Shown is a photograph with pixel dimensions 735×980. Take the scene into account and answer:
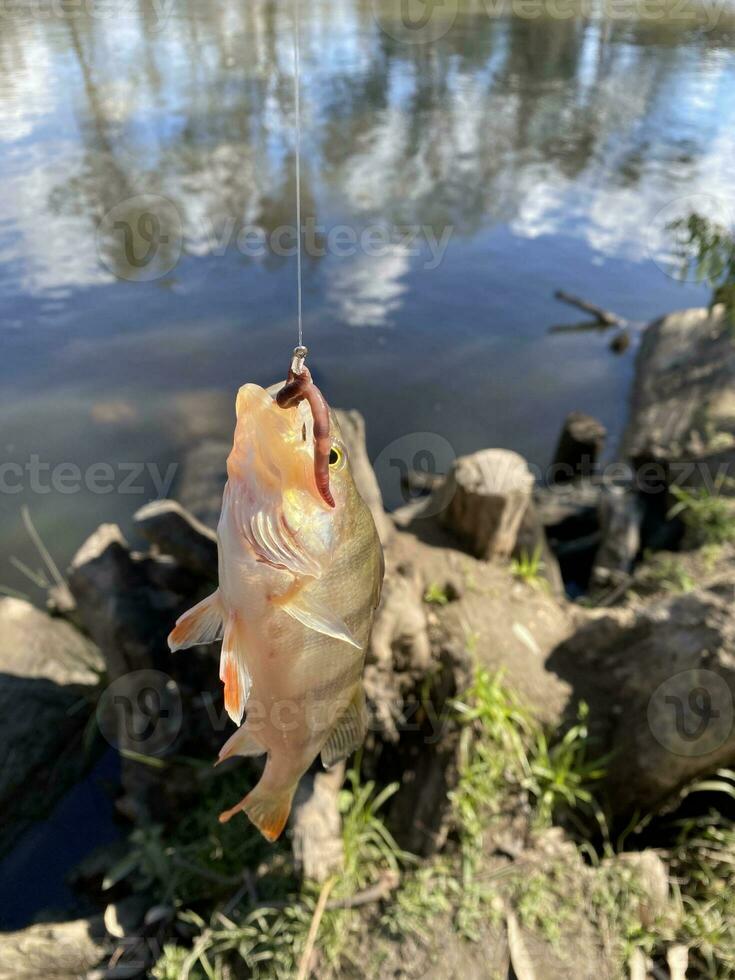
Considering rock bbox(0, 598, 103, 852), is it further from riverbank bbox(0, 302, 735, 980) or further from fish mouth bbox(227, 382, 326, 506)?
fish mouth bbox(227, 382, 326, 506)

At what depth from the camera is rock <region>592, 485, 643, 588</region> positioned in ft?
19.7

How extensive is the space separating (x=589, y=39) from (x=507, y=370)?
19.7 meters

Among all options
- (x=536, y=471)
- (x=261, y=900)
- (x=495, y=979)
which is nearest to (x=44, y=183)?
(x=536, y=471)

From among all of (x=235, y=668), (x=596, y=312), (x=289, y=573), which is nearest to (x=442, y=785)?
(x=235, y=668)

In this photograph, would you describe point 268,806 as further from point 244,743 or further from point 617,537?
point 617,537

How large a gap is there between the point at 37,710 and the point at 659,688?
383cm

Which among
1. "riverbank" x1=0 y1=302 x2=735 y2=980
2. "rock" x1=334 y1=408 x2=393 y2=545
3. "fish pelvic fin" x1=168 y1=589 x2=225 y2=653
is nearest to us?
"fish pelvic fin" x1=168 y1=589 x2=225 y2=653

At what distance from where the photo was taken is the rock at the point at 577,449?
7.80 metres

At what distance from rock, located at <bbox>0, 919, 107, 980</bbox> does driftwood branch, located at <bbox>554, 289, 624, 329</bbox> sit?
9543mm

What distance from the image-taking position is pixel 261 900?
3.65 metres

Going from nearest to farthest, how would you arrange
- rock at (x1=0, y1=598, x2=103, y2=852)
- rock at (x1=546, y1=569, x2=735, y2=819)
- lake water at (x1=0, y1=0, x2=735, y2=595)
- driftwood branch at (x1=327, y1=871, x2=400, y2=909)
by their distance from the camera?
1. driftwood branch at (x1=327, y1=871, x2=400, y2=909)
2. rock at (x1=546, y1=569, x2=735, y2=819)
3. rock at (x1=0, y1=598, x2=103, y2=852)
4. lake water at (x1=0, y1=0, x2=735, y2=595)

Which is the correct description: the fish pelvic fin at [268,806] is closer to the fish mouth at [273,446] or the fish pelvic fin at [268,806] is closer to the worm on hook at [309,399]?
the fish mouth at [273,446]

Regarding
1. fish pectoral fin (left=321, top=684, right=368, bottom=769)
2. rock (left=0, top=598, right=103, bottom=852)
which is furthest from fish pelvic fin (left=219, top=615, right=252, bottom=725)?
rock (left=0, top=598, right=103, bottom=852)

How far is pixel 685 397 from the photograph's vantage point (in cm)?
818
